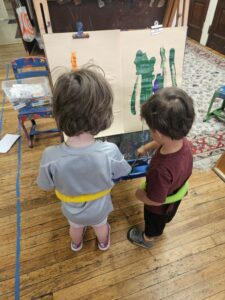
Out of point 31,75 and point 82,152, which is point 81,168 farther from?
point 31,75

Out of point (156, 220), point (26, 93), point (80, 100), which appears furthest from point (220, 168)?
point (26, 93)

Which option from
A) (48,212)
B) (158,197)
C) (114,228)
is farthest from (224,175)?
(48,212)

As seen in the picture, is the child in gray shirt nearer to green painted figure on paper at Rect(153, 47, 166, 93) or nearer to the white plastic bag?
green painted figure on paper at Rect(153, 47, 166, 93)

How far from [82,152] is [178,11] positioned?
1052 mm

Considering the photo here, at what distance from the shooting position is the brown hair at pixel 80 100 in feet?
2.00

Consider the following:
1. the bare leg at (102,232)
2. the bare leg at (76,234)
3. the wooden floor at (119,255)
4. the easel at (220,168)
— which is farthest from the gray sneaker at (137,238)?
the easel at (220,168)

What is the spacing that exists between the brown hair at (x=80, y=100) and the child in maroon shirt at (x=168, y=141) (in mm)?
164

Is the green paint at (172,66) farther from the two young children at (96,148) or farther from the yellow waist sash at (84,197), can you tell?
the yellow waist sash at (84,197)

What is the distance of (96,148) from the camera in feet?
2.35

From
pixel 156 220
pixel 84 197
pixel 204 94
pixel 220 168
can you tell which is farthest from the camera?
pixel 204 94

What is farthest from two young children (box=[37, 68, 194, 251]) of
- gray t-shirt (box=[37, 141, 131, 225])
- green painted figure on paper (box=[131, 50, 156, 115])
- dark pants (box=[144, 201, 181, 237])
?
green painted figure on paper (box=[131, 50, 156, 115])

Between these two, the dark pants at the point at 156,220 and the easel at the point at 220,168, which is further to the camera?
the easel at the point at 220,168

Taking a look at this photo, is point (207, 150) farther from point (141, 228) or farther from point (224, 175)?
point (141, 228)

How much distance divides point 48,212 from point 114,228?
472mm
